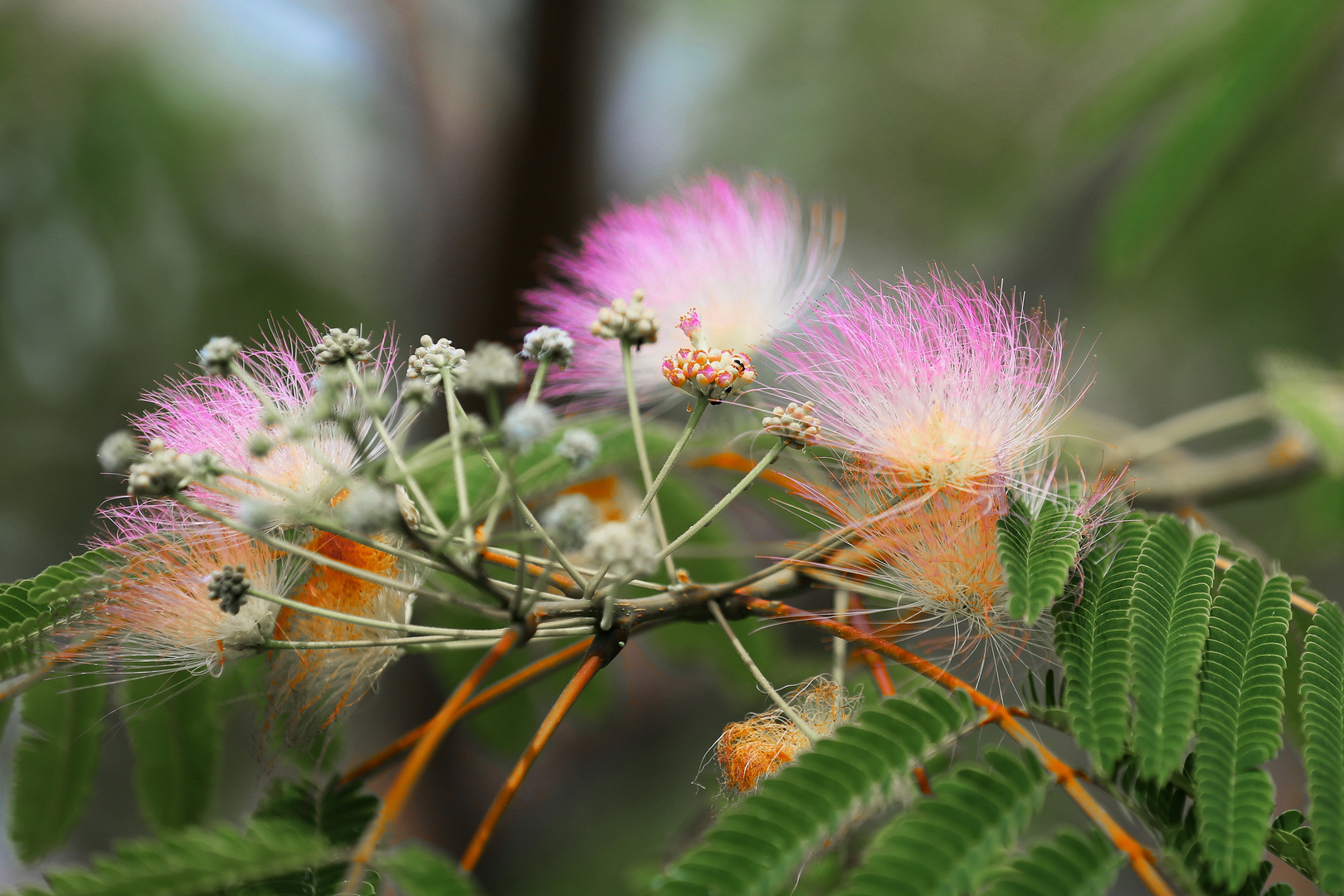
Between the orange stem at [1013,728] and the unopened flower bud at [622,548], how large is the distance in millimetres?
373

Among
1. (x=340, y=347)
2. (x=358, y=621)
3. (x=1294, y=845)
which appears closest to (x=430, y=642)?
(x=358, y=621)

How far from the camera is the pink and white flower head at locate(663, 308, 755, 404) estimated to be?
3.97 ft

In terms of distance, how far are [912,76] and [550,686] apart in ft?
20.7

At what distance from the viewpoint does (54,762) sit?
5.12ft

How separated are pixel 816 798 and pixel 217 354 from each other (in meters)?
0.97

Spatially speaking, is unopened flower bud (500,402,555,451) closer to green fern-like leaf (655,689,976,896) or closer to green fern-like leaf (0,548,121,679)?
green fern-like leaf (655,689,976,896)

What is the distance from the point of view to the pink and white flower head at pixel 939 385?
4.19ft

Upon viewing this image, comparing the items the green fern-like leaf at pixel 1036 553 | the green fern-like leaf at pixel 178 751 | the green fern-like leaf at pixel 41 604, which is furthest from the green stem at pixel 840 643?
the green fern-like leaf at pixel 178 751

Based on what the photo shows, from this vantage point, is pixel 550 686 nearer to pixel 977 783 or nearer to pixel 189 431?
pixel 189 431

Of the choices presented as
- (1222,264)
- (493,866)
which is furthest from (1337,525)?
(493,866)

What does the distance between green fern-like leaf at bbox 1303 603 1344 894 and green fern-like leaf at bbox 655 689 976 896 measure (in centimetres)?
42

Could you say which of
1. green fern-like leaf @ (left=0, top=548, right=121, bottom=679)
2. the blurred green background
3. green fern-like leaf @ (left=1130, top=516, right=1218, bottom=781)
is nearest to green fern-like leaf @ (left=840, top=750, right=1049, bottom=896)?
green fern-like leaf @ (left=1130, top=516, right=1218, bottom=781)

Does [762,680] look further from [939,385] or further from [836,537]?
[939,385]

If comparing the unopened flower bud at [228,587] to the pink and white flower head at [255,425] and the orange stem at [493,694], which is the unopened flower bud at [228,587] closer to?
the pink and white flower head at [255,425]
